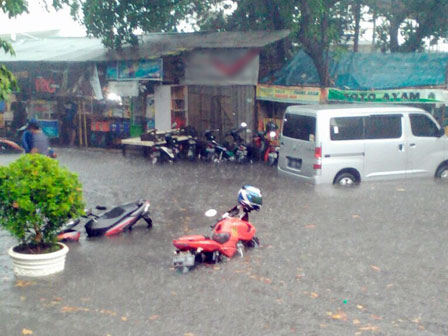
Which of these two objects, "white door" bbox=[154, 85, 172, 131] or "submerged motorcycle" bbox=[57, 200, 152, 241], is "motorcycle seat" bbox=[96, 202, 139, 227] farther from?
"white door" bbox=[154, 85, 172, 131]

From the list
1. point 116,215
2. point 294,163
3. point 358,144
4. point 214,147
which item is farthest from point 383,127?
point 214,147

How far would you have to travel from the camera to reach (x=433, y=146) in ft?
47.2

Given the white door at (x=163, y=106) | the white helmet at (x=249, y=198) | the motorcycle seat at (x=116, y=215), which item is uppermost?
the white door at (x=163, y=106)

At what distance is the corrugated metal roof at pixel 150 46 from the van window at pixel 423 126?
20.5 ft

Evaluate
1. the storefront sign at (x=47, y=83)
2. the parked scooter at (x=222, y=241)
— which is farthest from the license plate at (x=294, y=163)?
the storefront sign at (x=47, y=83)

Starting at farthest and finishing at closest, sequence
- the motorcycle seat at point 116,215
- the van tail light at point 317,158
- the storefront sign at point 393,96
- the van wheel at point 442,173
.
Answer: the storefront sign at point 393,96
the van wheel at point 442,173
the van tail light at point 317,158
the motorcycle seat at point 116,215

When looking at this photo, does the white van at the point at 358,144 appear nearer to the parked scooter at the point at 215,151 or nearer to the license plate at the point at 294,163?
the license plate at the point at 294,163

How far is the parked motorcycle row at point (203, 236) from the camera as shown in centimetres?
782

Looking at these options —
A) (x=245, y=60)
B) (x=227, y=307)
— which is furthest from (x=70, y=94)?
(x=227, y=307)

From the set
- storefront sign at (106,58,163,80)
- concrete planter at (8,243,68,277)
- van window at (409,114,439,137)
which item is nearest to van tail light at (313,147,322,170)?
van window at (409,114,439,137)

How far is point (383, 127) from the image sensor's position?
1367 cm

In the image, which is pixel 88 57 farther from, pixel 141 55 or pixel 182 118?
pixel 182 118

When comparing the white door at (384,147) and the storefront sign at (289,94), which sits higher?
the storefront sign at (289,94)

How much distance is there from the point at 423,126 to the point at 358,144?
189cm
